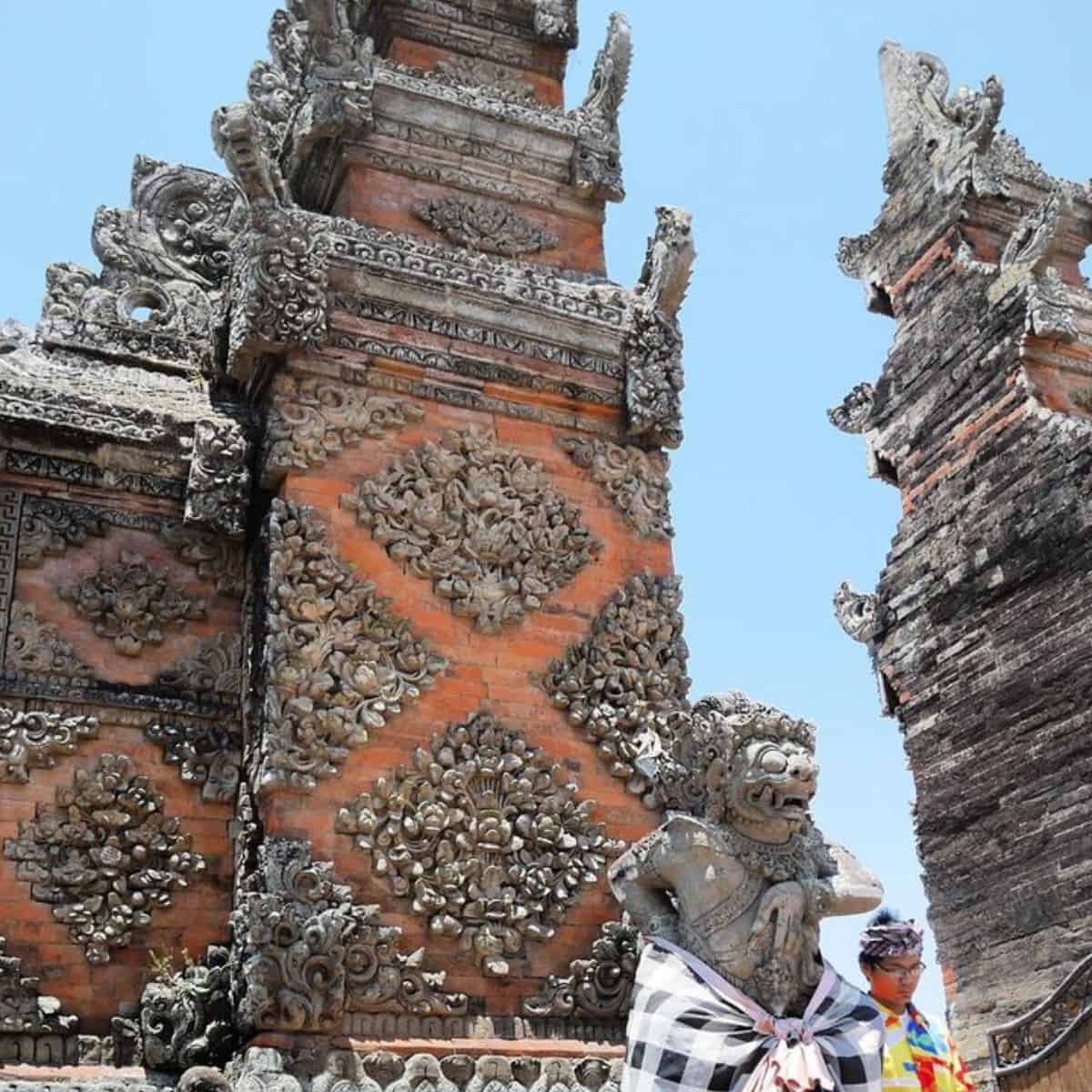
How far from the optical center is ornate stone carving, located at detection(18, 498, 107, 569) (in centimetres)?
689

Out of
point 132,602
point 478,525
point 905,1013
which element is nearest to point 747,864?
point 905,1013

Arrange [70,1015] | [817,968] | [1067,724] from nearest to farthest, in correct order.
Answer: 1. [817,968]
2. [70,1015]
3. [1067,724]

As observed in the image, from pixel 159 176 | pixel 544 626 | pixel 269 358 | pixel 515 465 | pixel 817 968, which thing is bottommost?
pixel 817 968

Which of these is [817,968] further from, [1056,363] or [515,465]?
[1056,363]

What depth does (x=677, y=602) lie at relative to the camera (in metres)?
7.45

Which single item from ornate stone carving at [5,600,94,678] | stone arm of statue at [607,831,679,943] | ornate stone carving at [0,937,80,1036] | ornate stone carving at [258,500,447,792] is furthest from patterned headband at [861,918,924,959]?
ornate stone carving at [5,600,94,678]

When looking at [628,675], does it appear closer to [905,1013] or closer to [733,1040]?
[905,1013]

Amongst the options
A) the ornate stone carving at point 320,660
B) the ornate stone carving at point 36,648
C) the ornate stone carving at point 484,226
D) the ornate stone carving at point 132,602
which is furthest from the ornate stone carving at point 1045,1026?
the ornate stone carving at point 36,648

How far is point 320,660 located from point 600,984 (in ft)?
6.98

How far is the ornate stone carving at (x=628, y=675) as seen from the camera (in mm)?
6930

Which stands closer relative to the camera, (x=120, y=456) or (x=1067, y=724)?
(x=120, y=456)

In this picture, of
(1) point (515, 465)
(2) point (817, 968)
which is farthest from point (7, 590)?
(2) point (817, 968)

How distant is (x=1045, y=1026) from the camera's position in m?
8.97

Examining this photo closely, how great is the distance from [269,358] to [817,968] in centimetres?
443
